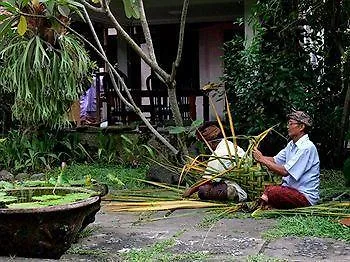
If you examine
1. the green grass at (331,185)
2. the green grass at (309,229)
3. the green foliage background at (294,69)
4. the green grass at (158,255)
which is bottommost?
the green grass at (158,255)

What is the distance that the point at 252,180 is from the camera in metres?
6.01

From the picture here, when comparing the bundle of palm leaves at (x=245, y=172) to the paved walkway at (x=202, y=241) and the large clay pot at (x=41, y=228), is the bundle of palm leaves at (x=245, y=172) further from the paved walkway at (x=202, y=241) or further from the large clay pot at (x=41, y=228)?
the large clay pot at (x=41, y=228)

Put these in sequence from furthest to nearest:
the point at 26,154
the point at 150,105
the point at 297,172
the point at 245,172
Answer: the point at 150,105
the point at 26,154
the point at 245,172
the point at 297,172

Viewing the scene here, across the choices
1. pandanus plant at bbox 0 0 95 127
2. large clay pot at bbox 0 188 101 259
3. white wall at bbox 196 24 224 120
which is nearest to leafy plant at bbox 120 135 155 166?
pandanus plant at bbox 0 0 95 127

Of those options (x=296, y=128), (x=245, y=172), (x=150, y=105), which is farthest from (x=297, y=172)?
(x=150, y=105)

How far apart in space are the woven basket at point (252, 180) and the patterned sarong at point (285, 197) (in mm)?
354

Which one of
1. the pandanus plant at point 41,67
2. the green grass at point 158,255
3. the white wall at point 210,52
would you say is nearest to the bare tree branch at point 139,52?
the pandanus plant at point 41,67

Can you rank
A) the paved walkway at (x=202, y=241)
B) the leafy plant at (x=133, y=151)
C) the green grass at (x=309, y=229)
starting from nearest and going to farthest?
the paved walkway at (x=202, y=241), the green grass at (x=309, y=229), the leafy plant at (x=133, y=151)

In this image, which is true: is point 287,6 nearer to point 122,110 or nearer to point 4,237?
point 122,110

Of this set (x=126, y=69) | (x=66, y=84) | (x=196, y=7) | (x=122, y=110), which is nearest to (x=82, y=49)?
(x=66, y=84)

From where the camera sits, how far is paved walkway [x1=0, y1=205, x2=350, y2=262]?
4.39 metres

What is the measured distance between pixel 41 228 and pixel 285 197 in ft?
7.54

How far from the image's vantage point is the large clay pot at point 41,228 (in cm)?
424

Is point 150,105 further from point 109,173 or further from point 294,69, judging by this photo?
point 294,69
